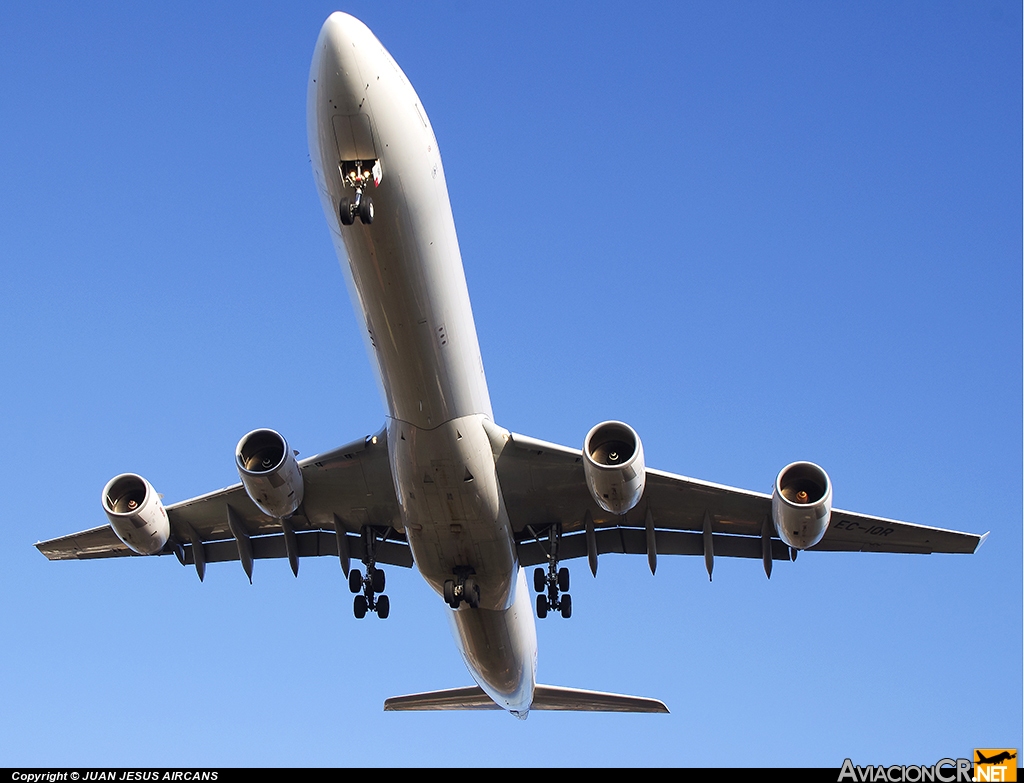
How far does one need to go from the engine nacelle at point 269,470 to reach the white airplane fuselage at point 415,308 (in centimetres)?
200

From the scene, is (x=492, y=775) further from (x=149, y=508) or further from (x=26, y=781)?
(x=149, y=508)

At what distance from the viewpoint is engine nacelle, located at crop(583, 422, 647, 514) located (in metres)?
18.2

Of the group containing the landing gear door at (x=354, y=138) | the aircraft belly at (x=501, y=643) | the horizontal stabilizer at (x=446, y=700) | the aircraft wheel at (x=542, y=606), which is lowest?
the horizontal stabilizer at (x=446, y=700)

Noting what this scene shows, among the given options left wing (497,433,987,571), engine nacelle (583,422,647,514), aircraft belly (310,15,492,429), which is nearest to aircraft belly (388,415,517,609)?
aircraft belly (310,15,492,429)

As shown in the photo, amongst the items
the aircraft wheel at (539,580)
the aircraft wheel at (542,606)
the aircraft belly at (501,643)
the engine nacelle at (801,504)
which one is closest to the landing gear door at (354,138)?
the engine nacelle at (801,504)

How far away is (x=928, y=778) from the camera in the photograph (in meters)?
13.5

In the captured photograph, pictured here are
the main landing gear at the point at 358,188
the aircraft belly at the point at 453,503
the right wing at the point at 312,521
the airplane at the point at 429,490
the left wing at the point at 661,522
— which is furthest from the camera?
the right wing at the point at 312,521

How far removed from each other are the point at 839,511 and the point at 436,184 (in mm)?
9534

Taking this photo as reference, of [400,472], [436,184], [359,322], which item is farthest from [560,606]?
[436,184]

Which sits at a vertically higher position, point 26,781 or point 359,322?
point 359,322

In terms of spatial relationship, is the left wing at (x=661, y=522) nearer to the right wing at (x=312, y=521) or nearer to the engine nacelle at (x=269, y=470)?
the right wing at (x=312, y=521)

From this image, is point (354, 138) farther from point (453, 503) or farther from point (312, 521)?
point (312, 521)

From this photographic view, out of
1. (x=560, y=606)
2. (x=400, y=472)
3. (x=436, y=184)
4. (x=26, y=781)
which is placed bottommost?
(x=26, y=781)

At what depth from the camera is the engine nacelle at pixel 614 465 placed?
18156 millimetres
